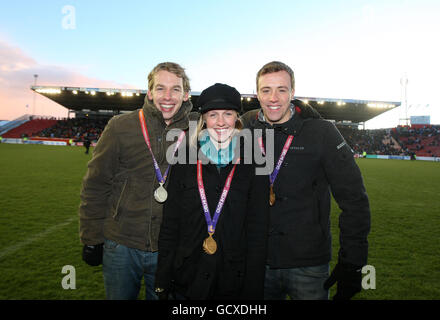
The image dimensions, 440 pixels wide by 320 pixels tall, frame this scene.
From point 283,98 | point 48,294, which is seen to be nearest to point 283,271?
point 283,98

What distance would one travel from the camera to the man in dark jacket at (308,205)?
1.81 metres

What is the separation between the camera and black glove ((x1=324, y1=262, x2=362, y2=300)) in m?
1.80

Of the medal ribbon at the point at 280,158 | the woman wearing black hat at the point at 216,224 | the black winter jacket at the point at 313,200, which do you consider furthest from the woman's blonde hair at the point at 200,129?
the black winter jacket at the point at 313,200

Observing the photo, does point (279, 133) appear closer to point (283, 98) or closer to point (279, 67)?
point (283, 98)

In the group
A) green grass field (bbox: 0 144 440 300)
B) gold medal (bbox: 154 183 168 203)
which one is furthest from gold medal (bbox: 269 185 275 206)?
green grass field (bbox: 0 144 440 300)

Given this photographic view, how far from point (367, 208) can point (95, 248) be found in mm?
1933

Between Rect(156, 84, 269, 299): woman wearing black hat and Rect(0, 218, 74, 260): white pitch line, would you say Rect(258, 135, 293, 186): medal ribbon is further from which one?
Rect(0, 218, 74, 260): white pitch line

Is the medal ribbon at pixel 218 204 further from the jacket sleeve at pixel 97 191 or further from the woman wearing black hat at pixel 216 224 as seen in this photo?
the jacket sleeve at pixel 97 191

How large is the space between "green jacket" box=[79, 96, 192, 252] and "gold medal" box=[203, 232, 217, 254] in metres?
0.43

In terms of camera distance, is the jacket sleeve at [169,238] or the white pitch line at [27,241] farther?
the white pitch line at [27,241]

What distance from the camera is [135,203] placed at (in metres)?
2.01

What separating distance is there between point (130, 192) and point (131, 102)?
146 feet

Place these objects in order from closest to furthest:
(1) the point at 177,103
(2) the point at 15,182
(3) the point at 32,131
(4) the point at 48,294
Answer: (1) the point at 177,103 → (4) the point at 48,294 → (2) the point at 15,182 → (3) the point at 32,131

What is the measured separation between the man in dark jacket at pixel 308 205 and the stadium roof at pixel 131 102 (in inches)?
1288
